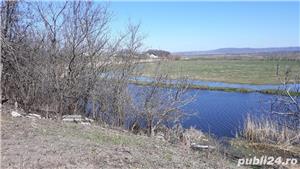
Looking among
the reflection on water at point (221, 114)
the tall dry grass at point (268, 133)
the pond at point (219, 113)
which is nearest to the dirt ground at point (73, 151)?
the pond at point (219, 113)

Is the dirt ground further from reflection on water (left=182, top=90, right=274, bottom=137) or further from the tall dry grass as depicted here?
reflection on water (left=182, top=90, right=274, bottom=137)

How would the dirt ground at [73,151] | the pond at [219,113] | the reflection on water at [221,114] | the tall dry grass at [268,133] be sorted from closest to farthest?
the dirt ground at [73,151] < the tall dry grass at [268,133] < the pond at [219,113] < the reflection on water at [221,114]

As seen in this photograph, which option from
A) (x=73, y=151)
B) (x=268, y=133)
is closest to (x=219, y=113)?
(x=268, y=133)

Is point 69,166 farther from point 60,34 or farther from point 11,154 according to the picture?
point 60,34

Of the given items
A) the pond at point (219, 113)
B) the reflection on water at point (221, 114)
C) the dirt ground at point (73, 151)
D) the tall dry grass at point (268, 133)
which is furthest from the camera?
the reflection on water at point (221, 114)

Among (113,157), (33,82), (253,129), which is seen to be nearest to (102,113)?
(33,82)

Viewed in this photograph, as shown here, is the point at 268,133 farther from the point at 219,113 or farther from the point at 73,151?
the point at 73,151

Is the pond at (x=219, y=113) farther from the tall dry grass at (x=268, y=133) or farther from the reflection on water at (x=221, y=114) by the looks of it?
the tall dry grass at (x=268, y=133)

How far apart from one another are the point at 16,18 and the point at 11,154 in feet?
26.2

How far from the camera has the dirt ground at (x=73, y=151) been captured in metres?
6.21

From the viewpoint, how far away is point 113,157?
6.65 meters

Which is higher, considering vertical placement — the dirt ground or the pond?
the dirt ground

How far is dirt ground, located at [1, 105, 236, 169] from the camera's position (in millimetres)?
6215

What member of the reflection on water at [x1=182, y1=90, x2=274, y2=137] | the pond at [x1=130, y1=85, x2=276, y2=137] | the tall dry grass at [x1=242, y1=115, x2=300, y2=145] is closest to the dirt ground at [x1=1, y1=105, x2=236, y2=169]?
the pond at [x1=130, y1=85, x2=276, y2=137]
